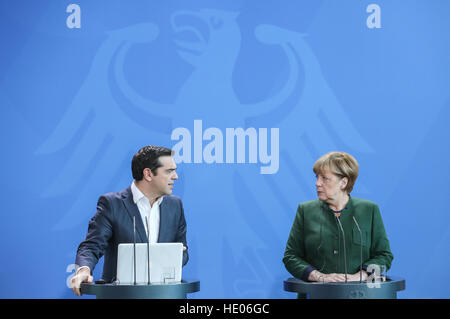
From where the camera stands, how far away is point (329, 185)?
366 centimetres

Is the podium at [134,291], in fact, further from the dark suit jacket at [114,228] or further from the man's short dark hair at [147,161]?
the man's short dark hair at [147,161]

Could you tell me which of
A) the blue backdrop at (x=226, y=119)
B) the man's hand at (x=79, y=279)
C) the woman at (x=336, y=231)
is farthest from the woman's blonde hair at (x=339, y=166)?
the man's hand at (x=79, y=279)

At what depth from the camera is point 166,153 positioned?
3.89m

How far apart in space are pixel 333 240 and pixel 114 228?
129 centimetres

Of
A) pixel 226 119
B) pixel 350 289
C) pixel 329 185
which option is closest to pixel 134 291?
pixel 350 289

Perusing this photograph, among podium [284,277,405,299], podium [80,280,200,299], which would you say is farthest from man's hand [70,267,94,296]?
podium [284,277,405,299]

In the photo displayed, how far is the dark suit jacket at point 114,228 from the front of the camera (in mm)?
3607

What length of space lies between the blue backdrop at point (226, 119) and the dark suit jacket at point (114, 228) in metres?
0.73

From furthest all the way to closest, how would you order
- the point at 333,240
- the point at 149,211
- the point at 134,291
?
the point at 149,211
the point at 333,240
the point at 134,291

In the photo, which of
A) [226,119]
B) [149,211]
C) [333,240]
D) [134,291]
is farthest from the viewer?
[226,119]

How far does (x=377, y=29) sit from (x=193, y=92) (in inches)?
57.1

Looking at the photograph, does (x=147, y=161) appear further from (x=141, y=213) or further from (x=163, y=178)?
(x=141, y=213)
